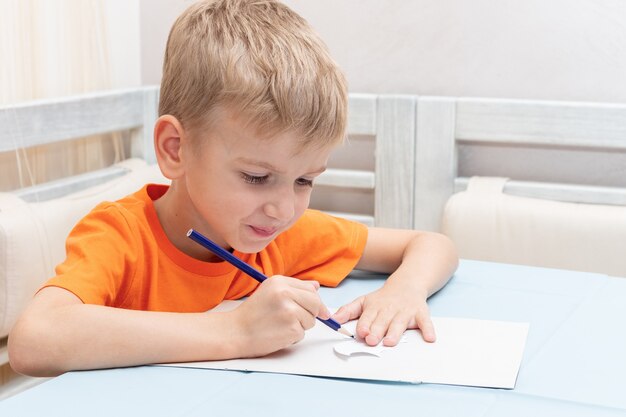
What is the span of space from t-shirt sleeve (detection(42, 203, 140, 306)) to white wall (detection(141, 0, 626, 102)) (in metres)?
0.80

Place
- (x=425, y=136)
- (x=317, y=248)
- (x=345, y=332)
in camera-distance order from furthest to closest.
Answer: (x=425, y=136), (x=317, y=248), (x=345, y=332)

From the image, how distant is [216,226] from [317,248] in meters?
0.20

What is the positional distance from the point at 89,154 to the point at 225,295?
0.71 m

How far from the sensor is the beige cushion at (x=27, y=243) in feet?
3.84

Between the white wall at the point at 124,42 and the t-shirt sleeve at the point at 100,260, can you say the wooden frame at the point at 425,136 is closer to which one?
the white wall at the point at 124,42

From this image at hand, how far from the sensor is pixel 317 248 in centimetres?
103

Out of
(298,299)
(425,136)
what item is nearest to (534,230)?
(425,136)

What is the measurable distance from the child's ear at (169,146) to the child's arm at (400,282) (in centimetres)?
22

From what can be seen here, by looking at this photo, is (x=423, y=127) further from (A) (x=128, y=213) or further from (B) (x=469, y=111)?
(A) (x=128, y=213)

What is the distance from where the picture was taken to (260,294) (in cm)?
74

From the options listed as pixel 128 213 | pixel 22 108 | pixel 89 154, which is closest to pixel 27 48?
pixel 22 108

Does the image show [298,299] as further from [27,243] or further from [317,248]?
[27,243]

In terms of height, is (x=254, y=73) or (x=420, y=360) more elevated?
(x=254, y=73)

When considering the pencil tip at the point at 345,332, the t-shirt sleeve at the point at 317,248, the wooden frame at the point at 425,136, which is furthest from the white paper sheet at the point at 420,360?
the wooden frame at the point at 425,136
